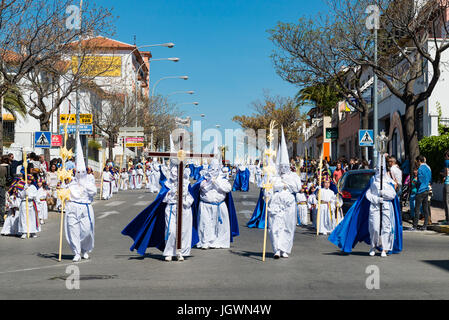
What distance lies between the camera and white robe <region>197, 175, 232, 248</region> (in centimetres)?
1263

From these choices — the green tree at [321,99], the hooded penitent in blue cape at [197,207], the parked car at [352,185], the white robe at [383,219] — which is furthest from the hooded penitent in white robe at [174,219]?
the green tree at [321,99]

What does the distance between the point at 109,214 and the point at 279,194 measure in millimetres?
10913

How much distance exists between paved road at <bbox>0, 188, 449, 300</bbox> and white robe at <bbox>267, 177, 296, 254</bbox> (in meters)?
0.35

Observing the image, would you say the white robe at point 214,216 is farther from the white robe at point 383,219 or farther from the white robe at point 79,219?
the white robe at point 383,219

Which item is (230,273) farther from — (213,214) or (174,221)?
(213,214)

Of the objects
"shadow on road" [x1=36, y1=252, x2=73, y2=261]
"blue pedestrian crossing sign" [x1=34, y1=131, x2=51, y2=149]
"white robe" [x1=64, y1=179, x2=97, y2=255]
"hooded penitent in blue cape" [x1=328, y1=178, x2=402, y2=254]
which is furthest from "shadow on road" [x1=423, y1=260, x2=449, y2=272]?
"blue pedestrian crossing sign" [x1=34, y1=131, x2=51, y2=149]

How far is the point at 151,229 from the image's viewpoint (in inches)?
447

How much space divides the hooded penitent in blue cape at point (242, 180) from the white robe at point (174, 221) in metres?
25.3

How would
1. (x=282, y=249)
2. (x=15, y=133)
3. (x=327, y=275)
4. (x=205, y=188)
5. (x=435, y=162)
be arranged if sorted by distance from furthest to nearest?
(x=15, y=133), (x=435, y=162), (x=205, y=188), (x=282, y=249), (x=327, y=275)

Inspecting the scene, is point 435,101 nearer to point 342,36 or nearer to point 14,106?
point 342,36

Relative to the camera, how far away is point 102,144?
6028 cm

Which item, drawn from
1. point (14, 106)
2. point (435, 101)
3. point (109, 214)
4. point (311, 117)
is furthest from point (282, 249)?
point (311, 117)

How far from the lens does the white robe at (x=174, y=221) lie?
10.9 m

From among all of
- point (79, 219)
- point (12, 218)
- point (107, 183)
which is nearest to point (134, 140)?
point (107, 183)
